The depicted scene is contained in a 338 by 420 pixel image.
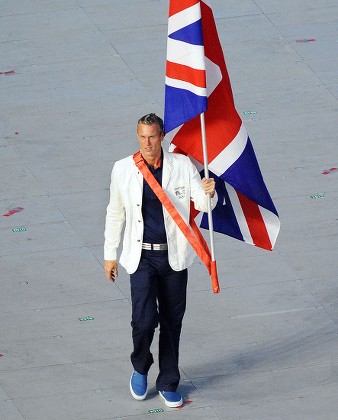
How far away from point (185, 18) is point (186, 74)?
34 cm

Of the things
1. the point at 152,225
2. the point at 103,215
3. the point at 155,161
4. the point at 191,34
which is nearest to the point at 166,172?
the point at 155,161

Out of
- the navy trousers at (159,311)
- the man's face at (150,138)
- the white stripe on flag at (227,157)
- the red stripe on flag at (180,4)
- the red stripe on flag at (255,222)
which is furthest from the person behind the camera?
the red stripe on flag at (255,222)

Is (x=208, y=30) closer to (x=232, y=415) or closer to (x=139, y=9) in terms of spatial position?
(x=232, y=415)

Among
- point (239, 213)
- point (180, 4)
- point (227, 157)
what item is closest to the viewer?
point (180, 4)

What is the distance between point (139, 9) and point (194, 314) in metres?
6.35

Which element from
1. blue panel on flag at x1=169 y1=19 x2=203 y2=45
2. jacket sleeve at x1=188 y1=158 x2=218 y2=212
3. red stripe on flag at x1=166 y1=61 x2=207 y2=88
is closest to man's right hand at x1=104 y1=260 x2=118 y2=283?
jacket sleeve at x1=188 y1=158 x2=218 y2=212

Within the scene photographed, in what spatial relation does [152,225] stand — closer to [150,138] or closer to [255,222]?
[150,138]

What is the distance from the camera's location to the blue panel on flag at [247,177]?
9.41m

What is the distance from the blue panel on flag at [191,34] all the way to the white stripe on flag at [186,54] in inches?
1.0

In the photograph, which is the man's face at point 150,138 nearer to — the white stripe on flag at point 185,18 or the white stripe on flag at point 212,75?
the white stripe on flag at point 212,75

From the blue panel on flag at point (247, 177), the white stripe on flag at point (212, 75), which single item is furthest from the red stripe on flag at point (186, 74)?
the blue panel on flag at point (247, 177)

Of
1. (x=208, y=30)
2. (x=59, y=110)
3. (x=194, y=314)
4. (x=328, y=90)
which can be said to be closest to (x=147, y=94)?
(x=59, y=110)

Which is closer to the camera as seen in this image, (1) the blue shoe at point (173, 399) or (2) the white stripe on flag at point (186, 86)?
(2) the white stripe on flag at point (186, 86)

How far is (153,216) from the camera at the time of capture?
913cm
